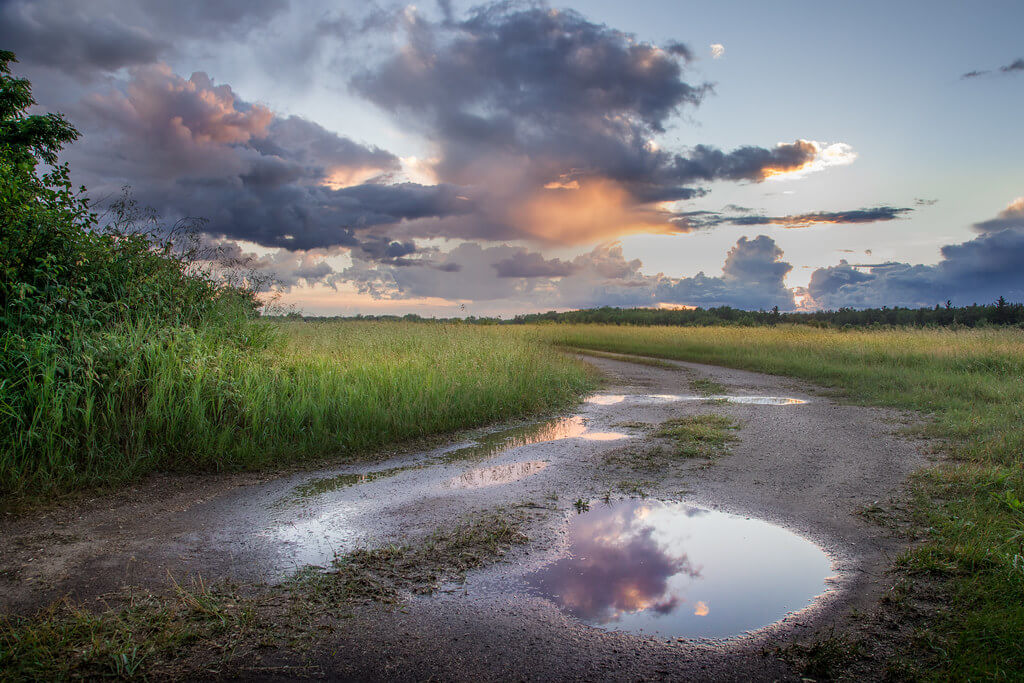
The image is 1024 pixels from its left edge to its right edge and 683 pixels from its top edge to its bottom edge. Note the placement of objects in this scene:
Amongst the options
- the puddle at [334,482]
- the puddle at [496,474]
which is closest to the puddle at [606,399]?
the puddle at [496,474]

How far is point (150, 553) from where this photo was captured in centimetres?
413

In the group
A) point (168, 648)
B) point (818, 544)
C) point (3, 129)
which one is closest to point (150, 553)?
point (168, 648)

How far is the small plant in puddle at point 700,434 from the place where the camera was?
707 centimetres

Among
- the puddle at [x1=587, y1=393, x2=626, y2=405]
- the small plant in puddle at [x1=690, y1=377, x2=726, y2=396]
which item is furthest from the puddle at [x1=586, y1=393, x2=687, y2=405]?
the small plant in puddle at [x1=690, y1=377, x2=726, y2=396]

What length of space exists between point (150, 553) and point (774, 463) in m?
6.21

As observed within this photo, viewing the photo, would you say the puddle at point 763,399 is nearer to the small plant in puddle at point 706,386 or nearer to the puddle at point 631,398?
the small plant in puddle at point 706,386

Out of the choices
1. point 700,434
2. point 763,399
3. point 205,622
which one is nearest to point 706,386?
point 763,399

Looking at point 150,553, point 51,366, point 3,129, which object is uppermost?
point 3,129

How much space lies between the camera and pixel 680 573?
12.6 ft

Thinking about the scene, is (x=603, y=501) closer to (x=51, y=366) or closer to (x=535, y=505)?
(x=535, y=505)

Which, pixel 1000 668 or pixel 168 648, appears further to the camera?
pixel 168 648

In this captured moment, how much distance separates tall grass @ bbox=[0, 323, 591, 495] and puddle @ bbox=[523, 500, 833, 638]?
13.4ft

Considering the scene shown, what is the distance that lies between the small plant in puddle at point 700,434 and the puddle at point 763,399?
7.38ft

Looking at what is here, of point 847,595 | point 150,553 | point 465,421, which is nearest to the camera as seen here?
point 847,595
